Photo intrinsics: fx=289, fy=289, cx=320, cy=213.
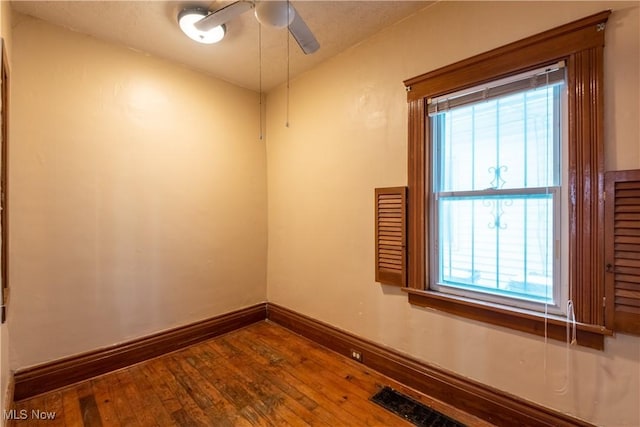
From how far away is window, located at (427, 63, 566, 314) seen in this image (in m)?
1.50

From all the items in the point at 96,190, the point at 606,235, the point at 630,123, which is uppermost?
the point at 630,123

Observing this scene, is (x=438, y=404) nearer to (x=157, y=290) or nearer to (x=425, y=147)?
(x=425, y=147)

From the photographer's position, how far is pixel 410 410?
5.68 feet

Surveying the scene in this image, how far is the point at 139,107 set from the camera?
2314mm

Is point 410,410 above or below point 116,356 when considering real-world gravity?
below

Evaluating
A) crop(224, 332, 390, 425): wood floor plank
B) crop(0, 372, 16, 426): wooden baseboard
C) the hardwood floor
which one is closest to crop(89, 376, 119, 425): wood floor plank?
the hardwood floor

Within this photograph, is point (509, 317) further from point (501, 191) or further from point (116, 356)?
point (116, 356)

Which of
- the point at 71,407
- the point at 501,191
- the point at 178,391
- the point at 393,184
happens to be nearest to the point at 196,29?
the point at 393,184

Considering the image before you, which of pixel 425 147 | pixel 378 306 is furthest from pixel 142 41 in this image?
pixel 378 306

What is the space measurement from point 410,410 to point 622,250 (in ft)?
4.48

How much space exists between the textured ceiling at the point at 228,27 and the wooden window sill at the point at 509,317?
1896 millimetres

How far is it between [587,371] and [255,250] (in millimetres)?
2646

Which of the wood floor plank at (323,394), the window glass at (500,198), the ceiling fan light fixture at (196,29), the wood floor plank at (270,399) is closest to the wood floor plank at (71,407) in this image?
the wood floor plank at (270,399)

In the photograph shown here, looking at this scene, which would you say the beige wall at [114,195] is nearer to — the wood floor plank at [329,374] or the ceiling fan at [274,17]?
the wood floor plank at [329,374]
